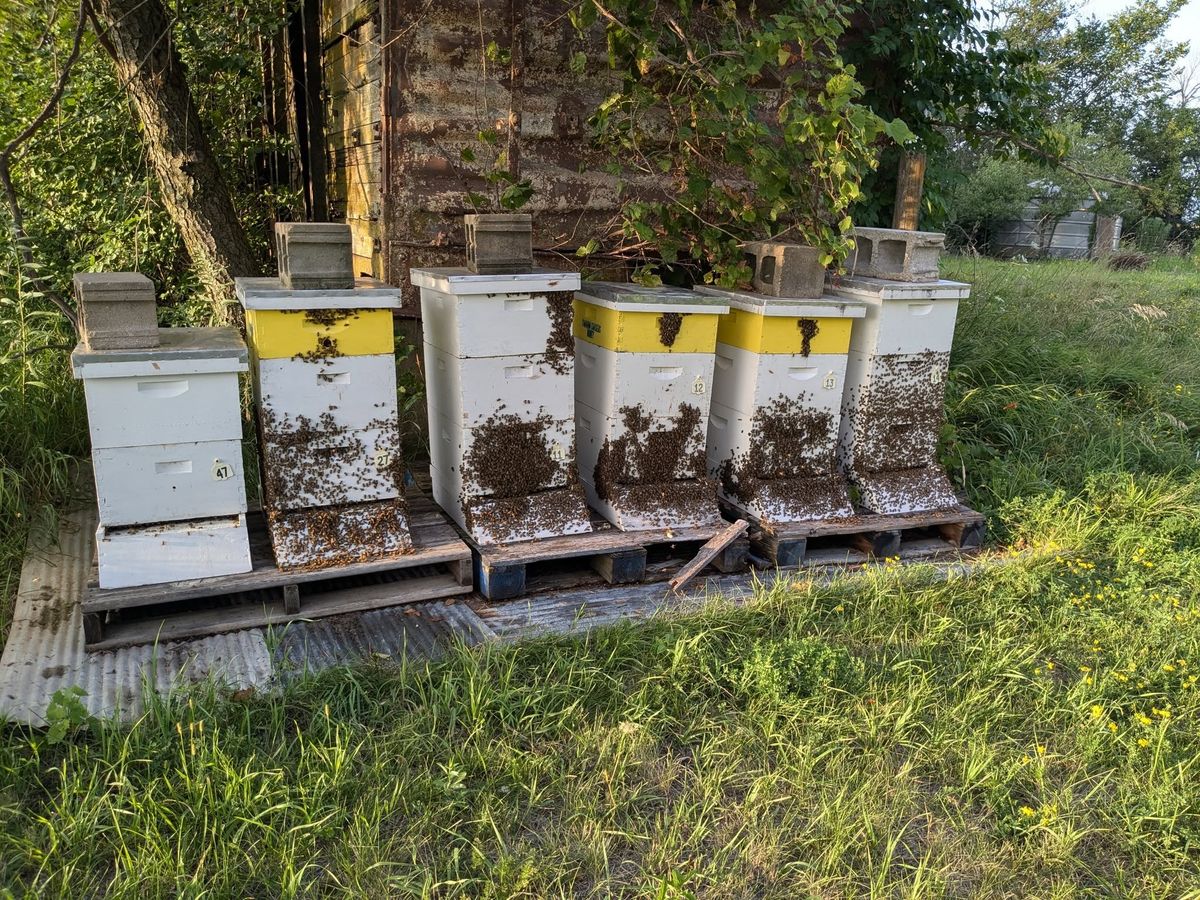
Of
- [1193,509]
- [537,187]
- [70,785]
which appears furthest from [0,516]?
[1193,509]

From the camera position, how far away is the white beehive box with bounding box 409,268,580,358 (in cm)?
368

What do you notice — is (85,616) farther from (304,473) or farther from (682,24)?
(682,24)

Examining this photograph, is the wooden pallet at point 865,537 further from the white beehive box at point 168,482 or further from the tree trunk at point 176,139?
the tree trunk at point 176,139

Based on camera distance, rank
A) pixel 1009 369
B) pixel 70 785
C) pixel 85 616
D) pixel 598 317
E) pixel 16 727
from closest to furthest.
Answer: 1. pixel 70 785
2. pixel 16 727
3. pixel 85 616
4. pixel 598 317
5. pixel 1009 369

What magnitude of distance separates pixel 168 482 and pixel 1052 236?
80.7 feet

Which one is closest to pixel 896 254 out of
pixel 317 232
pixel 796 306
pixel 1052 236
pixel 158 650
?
pixel 796 306

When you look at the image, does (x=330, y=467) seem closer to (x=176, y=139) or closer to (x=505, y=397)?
(x=505, y=397)

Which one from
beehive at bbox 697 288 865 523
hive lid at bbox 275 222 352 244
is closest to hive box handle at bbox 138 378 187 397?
hive lid at bbox 275 222 352 244

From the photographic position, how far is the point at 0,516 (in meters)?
4.24

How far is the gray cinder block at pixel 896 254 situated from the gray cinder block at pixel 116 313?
139 inches

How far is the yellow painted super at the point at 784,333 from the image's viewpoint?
4.18 metres

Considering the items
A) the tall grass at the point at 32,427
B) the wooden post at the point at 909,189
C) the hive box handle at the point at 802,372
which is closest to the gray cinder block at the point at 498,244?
the hive box handle at the point at 802,372

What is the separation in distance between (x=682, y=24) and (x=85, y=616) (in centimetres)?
456

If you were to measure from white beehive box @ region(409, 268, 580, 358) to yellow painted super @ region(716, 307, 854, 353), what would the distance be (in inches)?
36.1
